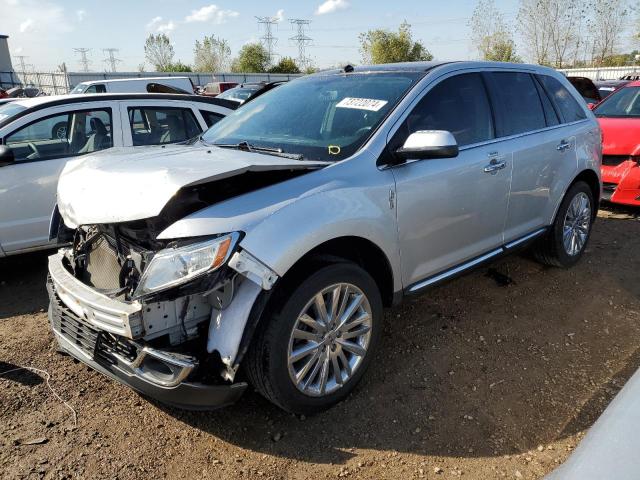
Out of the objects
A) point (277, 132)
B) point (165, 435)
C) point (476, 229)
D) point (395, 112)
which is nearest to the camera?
point (165, 435)

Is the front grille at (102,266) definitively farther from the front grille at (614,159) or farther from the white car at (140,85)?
the white car at (140,85)

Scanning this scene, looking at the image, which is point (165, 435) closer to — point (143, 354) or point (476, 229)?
point (143, 354)

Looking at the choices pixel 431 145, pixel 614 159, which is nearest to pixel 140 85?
pixel 614 159

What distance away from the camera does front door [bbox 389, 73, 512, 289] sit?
9.56ft

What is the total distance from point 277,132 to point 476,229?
151 cm

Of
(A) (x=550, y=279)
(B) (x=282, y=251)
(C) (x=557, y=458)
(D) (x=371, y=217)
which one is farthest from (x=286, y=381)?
(A) (x=550, y=279)

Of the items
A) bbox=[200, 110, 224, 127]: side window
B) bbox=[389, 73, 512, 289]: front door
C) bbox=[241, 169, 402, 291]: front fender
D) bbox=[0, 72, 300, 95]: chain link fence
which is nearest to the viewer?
bbox=[241, 169, 402, 291]: front fender

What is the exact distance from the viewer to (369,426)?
2604 mm

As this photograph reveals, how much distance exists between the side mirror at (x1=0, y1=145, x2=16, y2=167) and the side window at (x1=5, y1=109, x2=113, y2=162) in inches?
8.0

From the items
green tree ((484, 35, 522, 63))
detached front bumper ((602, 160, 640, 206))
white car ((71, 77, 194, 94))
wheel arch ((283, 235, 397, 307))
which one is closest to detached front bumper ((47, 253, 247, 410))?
wheel arch ((283, 235, 397, 307))

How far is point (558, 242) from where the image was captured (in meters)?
4.41

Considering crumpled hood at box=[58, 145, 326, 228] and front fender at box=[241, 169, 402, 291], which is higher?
crumpled hood at box=[58, 145, 326, 228]

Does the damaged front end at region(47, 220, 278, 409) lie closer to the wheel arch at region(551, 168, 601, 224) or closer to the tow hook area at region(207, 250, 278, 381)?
the tow hook area at region(207, 250, 278, 381)

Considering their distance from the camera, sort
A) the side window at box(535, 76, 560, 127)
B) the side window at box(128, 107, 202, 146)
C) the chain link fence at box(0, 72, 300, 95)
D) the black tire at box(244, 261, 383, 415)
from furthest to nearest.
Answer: the chain link fence at box(0, 72, 300, 95), the side window at box(128, 107, 202, 146), the side window at box(535, 76, 560, 127), the black tire at box(244, 261, 383, 415)
